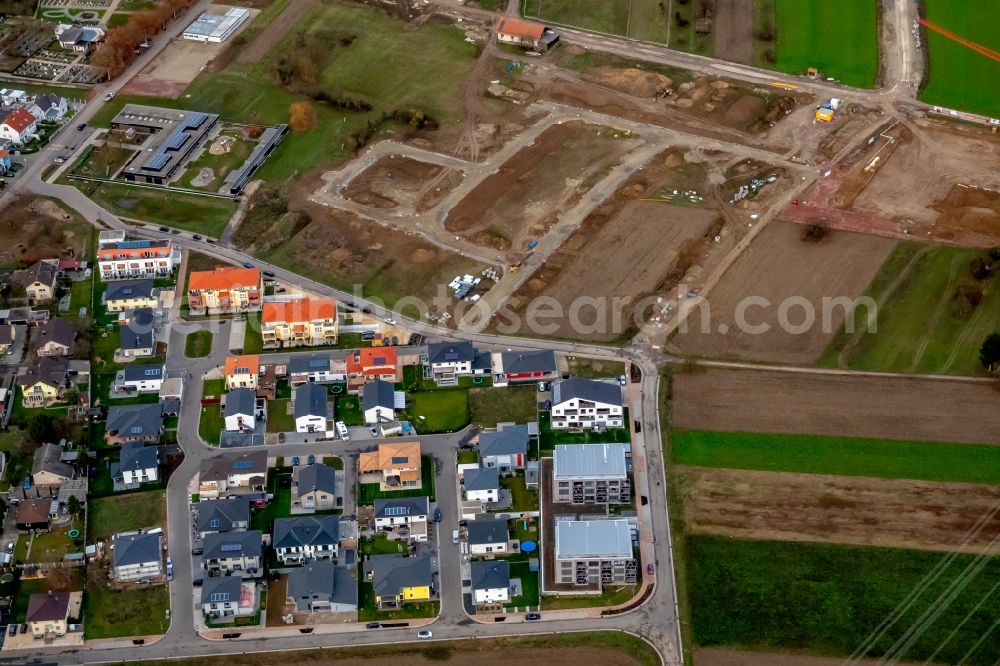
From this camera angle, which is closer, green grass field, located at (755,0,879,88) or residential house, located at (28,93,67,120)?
residential house, located at (28,93,67,120)

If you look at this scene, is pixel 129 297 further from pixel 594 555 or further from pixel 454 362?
pixel 594 555

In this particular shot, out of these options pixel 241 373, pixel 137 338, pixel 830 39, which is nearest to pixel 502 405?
pixel 241 373

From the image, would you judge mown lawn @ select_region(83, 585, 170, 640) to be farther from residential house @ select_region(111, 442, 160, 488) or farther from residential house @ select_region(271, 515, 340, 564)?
residential house @ select_region(111, 442, 160, 488)

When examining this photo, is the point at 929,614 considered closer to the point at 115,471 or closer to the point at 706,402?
the point at 706,402

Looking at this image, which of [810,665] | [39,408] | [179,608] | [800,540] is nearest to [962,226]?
[800,540]

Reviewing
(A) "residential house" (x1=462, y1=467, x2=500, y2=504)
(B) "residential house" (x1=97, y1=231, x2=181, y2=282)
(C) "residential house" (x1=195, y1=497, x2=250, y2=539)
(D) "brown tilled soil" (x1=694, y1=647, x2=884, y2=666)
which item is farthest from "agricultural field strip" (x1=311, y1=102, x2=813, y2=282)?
(D) "brown tilled soil" (x1=694, y1=647, x2=884, y2=666)

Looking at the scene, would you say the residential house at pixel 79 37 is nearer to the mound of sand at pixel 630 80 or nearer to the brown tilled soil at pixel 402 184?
the brown tilled soil at pixel 402 184
